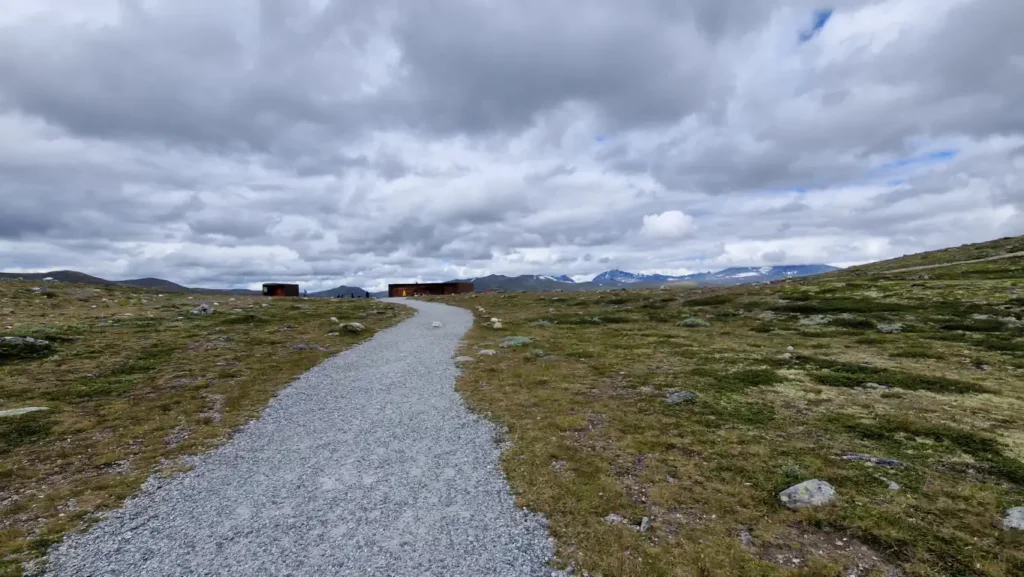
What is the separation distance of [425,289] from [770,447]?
142548 mm

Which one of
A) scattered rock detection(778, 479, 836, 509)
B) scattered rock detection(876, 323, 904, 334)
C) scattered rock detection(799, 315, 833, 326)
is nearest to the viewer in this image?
scattered rock detection(778, 479, 836, 509)

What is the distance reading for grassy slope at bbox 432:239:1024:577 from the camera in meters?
8.15

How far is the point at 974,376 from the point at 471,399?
2374 cm

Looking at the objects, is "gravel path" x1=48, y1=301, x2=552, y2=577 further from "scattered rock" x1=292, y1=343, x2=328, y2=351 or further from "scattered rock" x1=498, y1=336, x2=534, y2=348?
"scattered rock" x1=498, y1=336, x2=534, y2=348

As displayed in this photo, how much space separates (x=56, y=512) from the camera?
402 inches

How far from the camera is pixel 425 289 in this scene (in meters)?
150

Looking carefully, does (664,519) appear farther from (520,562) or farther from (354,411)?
(354,411)

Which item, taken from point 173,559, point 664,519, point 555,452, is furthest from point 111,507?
point 664,519

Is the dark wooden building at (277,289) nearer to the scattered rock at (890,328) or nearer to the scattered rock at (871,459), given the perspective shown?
the scattered rock at (890,328)

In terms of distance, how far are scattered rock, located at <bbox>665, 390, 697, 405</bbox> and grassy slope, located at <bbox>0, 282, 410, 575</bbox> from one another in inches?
695

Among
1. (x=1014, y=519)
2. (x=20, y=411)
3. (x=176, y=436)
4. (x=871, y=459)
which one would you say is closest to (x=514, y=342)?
(x=176, y=436)

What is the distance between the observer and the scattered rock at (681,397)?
1769cm

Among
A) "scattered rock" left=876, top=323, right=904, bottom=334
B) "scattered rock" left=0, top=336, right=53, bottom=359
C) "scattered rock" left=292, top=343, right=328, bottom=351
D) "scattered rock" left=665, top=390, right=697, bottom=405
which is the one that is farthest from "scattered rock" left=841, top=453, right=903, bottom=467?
"scattered rock" left=0, top=336, right=53, bottom=359

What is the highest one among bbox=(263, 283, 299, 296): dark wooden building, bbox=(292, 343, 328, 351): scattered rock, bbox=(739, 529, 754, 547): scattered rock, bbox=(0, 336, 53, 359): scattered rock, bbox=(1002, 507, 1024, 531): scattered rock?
bbox=(263, 283, 299, 296): dark wooden building
